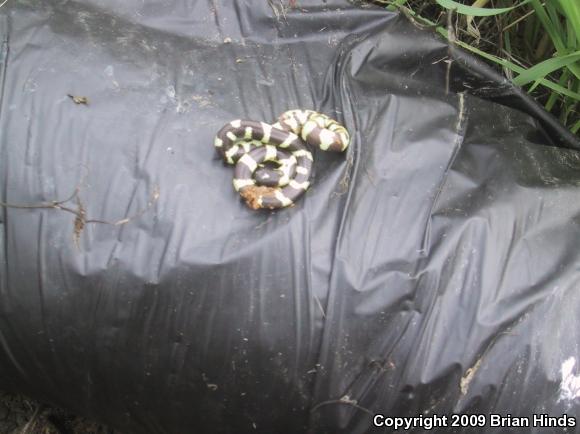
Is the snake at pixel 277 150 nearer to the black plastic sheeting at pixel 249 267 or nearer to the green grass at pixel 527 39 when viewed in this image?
the black plastic sheeting at pixel 249 267

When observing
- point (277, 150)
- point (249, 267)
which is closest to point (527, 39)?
point (277, 150)

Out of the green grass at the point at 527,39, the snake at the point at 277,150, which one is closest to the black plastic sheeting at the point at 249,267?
the snake at the point at 277,150

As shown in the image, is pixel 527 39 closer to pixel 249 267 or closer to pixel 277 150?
pixel 277 150

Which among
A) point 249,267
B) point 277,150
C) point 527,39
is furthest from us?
point 527,39

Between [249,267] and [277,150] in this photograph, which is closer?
[249,267]

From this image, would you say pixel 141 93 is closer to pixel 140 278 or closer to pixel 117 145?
pixel 117 145

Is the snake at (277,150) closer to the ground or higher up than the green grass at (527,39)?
closer to the ground
